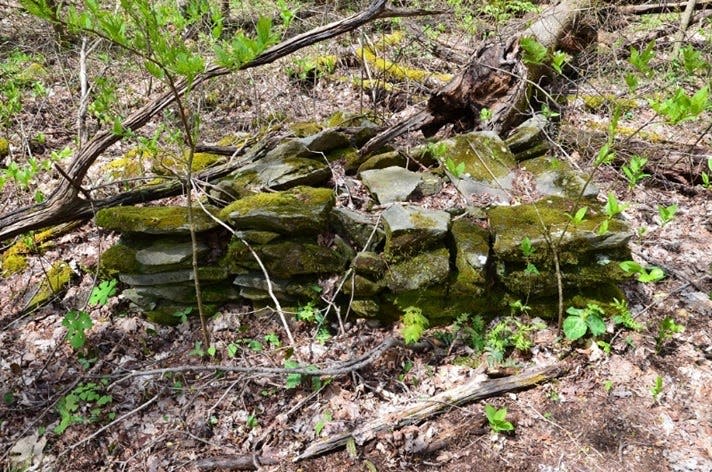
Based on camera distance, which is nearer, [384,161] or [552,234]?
[552,234]

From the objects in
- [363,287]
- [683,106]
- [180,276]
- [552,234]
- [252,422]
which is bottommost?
[252,422]

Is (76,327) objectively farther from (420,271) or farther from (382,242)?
(420,271)

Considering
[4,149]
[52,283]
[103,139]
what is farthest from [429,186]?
[4,149]

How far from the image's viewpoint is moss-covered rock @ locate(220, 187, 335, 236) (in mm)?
3606

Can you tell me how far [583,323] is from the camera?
3.22m

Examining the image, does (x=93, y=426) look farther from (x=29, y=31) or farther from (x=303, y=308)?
(x=29, y=31)

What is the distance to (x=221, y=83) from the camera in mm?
7074

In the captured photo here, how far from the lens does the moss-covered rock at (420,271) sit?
339 centimetres

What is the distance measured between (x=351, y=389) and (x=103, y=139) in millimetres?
3083

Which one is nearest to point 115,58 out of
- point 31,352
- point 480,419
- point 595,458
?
point 31,352

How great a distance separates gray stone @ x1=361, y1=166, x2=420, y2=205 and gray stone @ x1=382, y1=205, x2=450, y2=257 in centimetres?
55

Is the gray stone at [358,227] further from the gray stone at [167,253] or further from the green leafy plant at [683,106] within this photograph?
the green leafy plant at [683,106]

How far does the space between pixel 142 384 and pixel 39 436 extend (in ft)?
2.44

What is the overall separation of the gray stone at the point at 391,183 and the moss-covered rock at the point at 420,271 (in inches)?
31.4
